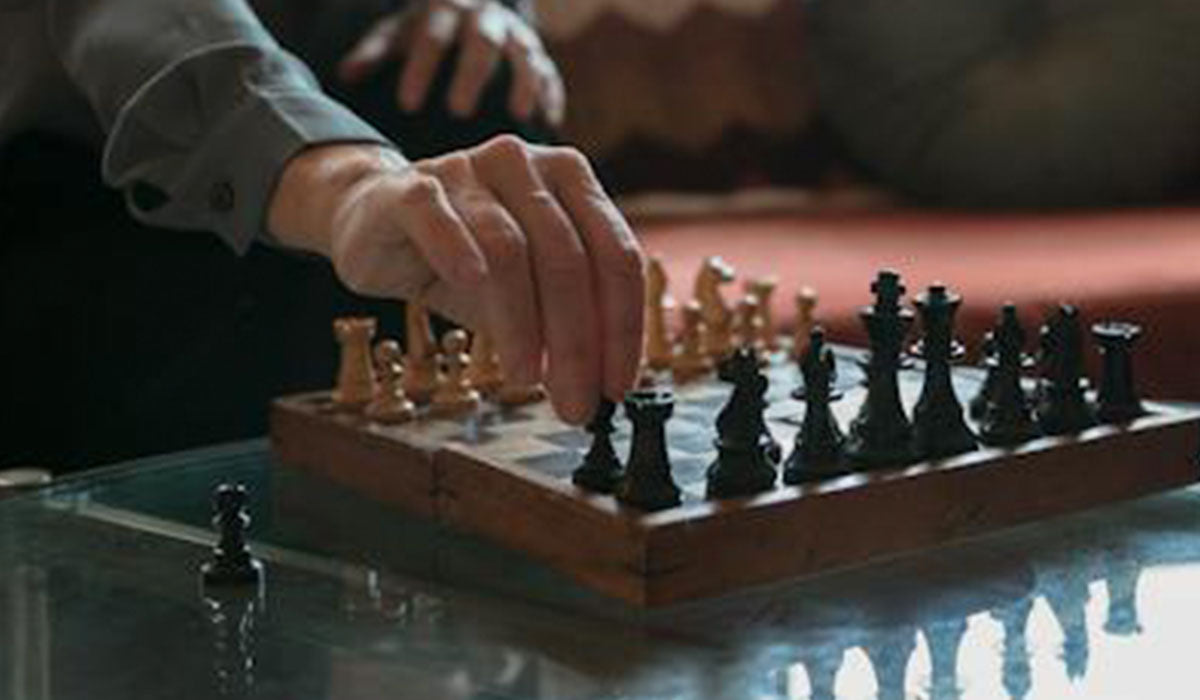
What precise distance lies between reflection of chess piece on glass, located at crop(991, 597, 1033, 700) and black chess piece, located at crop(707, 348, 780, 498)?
0.47ft

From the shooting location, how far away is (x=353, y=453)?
1.20m

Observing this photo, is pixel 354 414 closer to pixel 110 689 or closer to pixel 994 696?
pixel 110 689

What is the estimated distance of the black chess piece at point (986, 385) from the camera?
1.14 m

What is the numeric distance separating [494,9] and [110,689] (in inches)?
42.1

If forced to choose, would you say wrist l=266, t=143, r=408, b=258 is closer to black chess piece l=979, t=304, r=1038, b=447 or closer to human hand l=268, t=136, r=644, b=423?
human hand l=268, t=136, r=644, b=423

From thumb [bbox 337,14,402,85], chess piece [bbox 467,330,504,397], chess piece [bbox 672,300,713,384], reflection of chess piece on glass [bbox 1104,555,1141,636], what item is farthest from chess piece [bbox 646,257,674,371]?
reflection of chess piece on glass [bbox 1104,555,1141,636]

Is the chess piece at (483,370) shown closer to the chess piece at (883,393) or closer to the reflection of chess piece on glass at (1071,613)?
the chess piece at (883,393)

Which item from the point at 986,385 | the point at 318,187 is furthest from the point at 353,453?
the point at 986,385

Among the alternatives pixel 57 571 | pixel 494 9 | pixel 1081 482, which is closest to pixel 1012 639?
pixel 1081 482

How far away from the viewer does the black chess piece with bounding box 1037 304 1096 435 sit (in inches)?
44.3

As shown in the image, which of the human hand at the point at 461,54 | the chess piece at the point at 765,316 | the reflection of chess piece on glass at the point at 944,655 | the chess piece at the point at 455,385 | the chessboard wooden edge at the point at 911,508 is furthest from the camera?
the human hand at the point at 461,54

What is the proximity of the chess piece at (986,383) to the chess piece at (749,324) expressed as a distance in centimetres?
32

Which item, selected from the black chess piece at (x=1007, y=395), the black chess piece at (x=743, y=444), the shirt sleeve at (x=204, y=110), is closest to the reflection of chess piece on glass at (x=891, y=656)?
the black chess piece at (x=743, y=444)

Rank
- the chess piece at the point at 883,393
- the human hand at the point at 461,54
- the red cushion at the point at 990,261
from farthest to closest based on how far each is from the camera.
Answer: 1. the red cushion at the point at 990,261
2. the human hand at the point at 461,54
3. the chess piece at the point at 883,393
